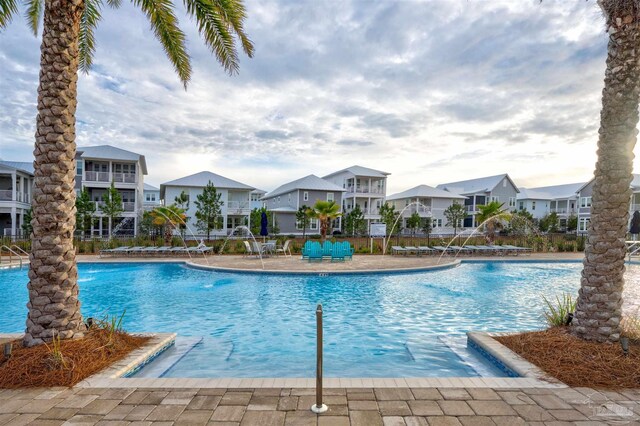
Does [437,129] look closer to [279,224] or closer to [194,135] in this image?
[194,135]

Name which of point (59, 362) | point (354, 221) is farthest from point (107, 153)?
point (59, 362)

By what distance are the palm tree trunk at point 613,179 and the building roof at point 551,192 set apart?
5542cm

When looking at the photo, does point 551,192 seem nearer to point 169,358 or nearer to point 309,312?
point 309,312

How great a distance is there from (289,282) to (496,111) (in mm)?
13825

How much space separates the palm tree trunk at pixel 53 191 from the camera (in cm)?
480

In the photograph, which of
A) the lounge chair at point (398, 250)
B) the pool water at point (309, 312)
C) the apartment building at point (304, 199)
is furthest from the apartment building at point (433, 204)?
the pool water at point (309, 312)

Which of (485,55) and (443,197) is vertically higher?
(485,55)

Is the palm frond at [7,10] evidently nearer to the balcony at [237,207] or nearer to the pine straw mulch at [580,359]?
the pine straw mulch at [580,359]

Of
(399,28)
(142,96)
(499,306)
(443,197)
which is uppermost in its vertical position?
(399,28)

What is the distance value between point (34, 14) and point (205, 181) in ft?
92.1

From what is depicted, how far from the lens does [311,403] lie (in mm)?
3785

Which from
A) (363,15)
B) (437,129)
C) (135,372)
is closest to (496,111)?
(437,129)

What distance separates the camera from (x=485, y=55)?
13922mm

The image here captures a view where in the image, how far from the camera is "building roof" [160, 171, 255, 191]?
3544cm
